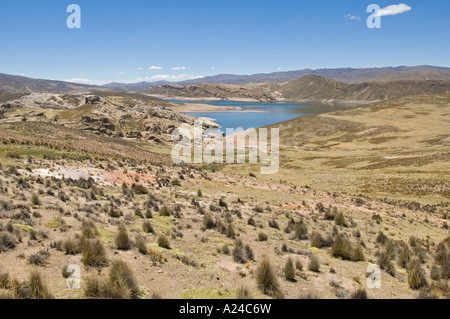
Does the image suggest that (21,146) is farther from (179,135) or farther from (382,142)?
(382,142)

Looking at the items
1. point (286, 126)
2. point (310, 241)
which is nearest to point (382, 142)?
point (286, 126)

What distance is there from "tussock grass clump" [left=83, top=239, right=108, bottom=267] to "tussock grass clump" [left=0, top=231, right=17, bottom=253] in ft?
6.18

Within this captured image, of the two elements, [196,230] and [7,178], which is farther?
[7,178]

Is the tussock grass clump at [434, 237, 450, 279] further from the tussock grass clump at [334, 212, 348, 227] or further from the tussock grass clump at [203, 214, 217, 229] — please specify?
the tussock grass clump at [203, 214, 217, 229]

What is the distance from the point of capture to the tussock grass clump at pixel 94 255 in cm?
745

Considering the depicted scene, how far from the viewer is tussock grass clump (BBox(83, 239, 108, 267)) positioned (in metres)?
7.45

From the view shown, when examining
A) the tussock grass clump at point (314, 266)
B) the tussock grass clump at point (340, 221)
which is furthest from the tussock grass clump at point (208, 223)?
the tussock grass clump at point (340, 221)

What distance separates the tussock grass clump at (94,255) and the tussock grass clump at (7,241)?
1.88 meters

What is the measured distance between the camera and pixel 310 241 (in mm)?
13062

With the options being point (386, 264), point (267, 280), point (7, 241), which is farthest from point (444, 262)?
point (7, 241)

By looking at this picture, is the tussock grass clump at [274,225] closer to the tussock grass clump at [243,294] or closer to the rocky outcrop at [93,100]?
the tussock grass clump at [243,294]

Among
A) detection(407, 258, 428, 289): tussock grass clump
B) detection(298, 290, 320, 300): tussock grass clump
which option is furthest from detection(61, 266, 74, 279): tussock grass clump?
detection(407, 258, 428, 289): tussock grass clump

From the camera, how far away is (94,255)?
24.7 ft

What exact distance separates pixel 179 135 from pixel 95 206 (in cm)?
6817
